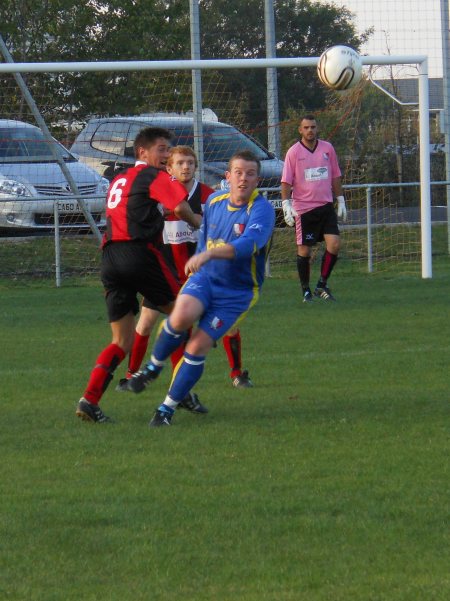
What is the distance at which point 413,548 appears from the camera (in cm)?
448

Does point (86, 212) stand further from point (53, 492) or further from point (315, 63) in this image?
point (53, 492)

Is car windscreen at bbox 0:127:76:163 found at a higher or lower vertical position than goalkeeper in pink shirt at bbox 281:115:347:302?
higher

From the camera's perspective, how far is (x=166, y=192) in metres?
6.93

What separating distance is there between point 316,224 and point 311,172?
594mm

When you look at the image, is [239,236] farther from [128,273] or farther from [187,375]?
[187,375]

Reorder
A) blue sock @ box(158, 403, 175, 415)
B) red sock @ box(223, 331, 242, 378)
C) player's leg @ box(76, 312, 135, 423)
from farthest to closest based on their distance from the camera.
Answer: red sock @ box(223, 331, 242, 378), player's leg @ box(76, 312, 135, 423), blue sock @ box(158, 403, 175, 415)

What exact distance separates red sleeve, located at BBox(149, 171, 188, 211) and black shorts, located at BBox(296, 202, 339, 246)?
6645 mm

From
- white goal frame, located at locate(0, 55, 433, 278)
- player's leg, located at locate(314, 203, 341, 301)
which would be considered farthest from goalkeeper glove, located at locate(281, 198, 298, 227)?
white goal frame, located at locate(0, 55, 433, 278)

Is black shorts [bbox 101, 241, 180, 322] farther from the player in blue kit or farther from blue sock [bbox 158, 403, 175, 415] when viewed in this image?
blue sock [bbox 158, 403, 175, 415]

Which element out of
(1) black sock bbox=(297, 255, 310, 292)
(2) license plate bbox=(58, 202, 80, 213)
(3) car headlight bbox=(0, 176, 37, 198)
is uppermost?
(3) car headlight bbox=(0, 176, 37, 198)

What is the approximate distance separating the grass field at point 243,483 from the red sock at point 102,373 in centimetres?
20

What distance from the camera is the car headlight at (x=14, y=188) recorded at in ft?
54.4

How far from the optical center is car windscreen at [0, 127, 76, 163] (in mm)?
16078

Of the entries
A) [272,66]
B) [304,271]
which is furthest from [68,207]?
[304,271]
